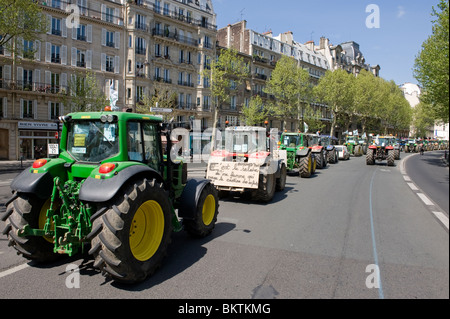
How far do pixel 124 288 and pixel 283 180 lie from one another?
26.5ft

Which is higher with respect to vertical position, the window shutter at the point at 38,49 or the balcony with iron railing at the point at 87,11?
the balcony with iron railing at the point at 87,11

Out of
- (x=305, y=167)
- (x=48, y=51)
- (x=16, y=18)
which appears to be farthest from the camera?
(x=48, y=51)

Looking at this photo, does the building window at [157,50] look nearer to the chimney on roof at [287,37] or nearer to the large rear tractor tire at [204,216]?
the chimney on roof at [287,37]

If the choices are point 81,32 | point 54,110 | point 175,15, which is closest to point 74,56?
point 81,32

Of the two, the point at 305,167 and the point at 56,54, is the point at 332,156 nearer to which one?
the point at 305,167

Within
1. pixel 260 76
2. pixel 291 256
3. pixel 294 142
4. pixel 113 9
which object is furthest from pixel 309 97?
pixel 291 256

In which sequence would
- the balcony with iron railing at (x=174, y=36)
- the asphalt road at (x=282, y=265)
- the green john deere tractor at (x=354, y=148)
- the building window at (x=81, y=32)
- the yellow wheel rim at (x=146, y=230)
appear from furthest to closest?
the balcony with iron railing at (x=174, y=36), the green john deere tractor at (x=354, y=148), the building window at (x=81, y=32), the yellow wheel rim at (x=146, y=230), the asphalt road at (x=282, y=265)

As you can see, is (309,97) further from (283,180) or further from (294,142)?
(283,180)

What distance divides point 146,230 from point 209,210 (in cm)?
186

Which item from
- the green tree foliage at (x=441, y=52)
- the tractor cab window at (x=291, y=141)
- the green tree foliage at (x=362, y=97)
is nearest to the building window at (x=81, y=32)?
the tractor cab window at (x=291, y=141)

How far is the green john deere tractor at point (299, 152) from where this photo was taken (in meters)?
14.3

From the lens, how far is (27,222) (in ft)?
13.6

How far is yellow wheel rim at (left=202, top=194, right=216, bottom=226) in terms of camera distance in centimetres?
586

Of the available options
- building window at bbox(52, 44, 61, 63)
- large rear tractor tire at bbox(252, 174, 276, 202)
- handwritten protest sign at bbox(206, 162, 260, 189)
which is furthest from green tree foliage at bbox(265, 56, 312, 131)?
handwritten protest sign at bbox(206, 162, 260, 189)
